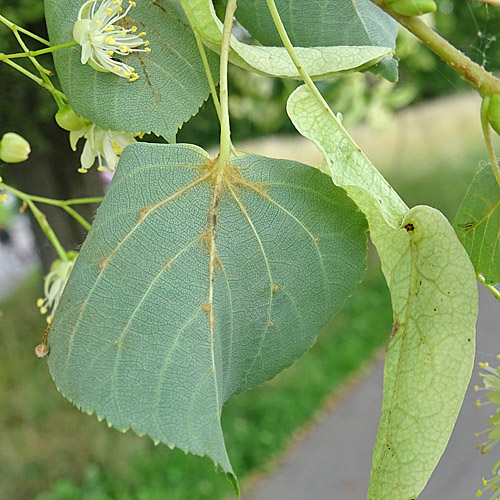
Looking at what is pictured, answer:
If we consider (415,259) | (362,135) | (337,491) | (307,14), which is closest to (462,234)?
Result: (415,259)

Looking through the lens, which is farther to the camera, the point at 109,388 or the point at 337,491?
the point at 337,491

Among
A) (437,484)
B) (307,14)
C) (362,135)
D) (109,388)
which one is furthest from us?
(362,135)

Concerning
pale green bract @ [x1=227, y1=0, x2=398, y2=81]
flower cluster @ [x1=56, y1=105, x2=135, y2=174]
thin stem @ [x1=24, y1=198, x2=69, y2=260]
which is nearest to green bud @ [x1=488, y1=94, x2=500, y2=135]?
pale green bract @ [x1=227, y1=0, x2=398, y2=81]

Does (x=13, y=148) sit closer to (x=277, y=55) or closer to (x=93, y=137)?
(x=93, y=137)

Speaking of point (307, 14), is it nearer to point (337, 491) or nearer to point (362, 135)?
point (337, 491)

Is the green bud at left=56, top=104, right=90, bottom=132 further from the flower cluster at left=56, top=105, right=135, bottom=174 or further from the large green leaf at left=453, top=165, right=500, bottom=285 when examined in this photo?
the large green leaf at left=453, top=165, right=500, bottom=285

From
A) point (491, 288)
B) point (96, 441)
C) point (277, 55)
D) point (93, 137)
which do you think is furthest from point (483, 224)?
point (96, 441)
